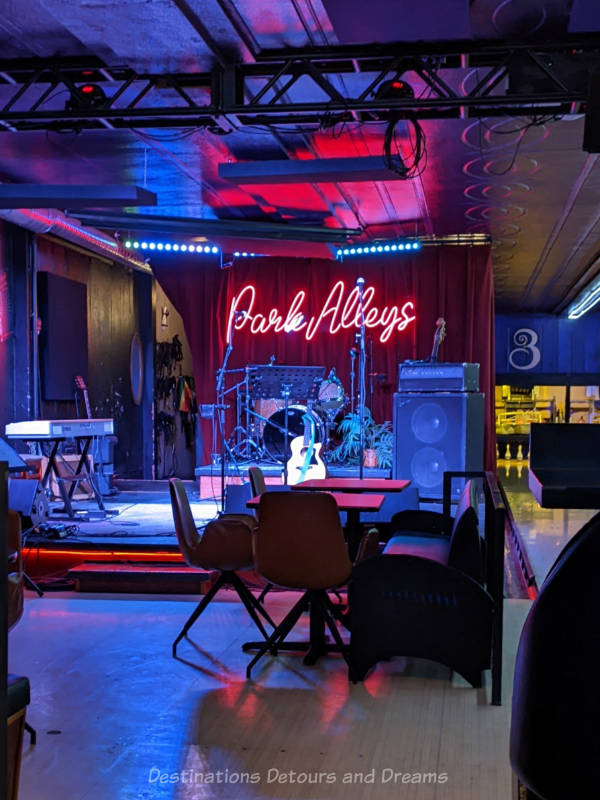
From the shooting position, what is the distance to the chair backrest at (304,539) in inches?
162

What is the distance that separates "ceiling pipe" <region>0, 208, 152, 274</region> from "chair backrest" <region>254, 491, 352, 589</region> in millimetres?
5295

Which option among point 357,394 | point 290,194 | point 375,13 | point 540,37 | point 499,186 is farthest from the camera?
point 357,394

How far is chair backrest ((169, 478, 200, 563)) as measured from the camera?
15.3 ft

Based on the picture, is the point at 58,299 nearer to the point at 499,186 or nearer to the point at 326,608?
the point at 499,186

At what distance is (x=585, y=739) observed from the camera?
1.18 meters

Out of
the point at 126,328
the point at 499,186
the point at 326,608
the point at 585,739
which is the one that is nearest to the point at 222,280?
the point at 126,328

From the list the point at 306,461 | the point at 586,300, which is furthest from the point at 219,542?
the point at 586,300

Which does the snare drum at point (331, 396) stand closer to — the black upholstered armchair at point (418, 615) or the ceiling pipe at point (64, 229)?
the ceiling pipe at point (64, 229)

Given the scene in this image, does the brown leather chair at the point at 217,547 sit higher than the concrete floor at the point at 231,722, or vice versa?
the brown leather chair at the point at 217,547

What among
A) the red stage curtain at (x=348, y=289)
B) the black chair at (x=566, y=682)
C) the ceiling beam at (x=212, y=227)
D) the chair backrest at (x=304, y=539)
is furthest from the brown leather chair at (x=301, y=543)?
the red stage curtain at (x=348, y=289)

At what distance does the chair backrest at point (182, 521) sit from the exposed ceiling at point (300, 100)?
2738mm

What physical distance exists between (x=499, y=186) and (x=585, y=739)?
8241 mm

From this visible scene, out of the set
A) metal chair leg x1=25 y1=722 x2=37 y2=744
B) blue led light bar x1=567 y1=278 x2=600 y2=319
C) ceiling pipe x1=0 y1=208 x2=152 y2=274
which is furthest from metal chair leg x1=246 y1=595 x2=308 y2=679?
blue led light bar x1=567 y1=278 x2=600 y2=319

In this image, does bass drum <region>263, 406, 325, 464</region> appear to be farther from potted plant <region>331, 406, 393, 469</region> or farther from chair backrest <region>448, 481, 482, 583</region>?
chair backrest <region>448, 481, 482, 583</region>
